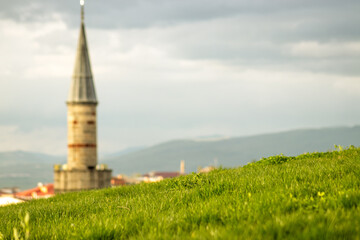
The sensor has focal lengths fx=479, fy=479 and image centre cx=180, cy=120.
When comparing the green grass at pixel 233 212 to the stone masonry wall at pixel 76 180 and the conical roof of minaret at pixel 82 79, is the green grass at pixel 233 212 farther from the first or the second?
the conical roof of minaret at pixel 82 79

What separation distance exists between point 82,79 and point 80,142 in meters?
9.79

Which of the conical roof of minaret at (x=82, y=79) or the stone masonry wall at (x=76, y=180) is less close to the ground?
the conical roof of minaret at (x=82, y=79)

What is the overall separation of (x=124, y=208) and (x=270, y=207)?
3842 mm

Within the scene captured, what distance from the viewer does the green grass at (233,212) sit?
656 cm

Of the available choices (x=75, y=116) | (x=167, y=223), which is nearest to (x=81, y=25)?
(x=75, y=116)

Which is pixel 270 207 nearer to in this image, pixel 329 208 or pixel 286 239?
pixel 329 208

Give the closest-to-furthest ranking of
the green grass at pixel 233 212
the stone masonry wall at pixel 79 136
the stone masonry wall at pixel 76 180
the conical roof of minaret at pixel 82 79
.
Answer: the green grass at pixel 233 212 < the stone masonry wall at pixel 76 180 < the stone masonry wall at pixel 79 136 < the conical roof of minaret at pixel 82 79

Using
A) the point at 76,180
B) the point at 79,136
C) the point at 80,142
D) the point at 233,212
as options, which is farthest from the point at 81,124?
the point at 233,212

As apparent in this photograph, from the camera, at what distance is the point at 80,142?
71750mm

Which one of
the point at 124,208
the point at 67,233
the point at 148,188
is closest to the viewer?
the point at 67,233

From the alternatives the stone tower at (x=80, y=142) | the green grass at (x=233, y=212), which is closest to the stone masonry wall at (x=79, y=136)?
the stone tower at (x=80, y=142)

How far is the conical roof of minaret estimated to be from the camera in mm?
72188

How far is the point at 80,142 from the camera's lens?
7175 cm

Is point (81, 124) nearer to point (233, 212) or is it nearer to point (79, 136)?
point (79, 136)
